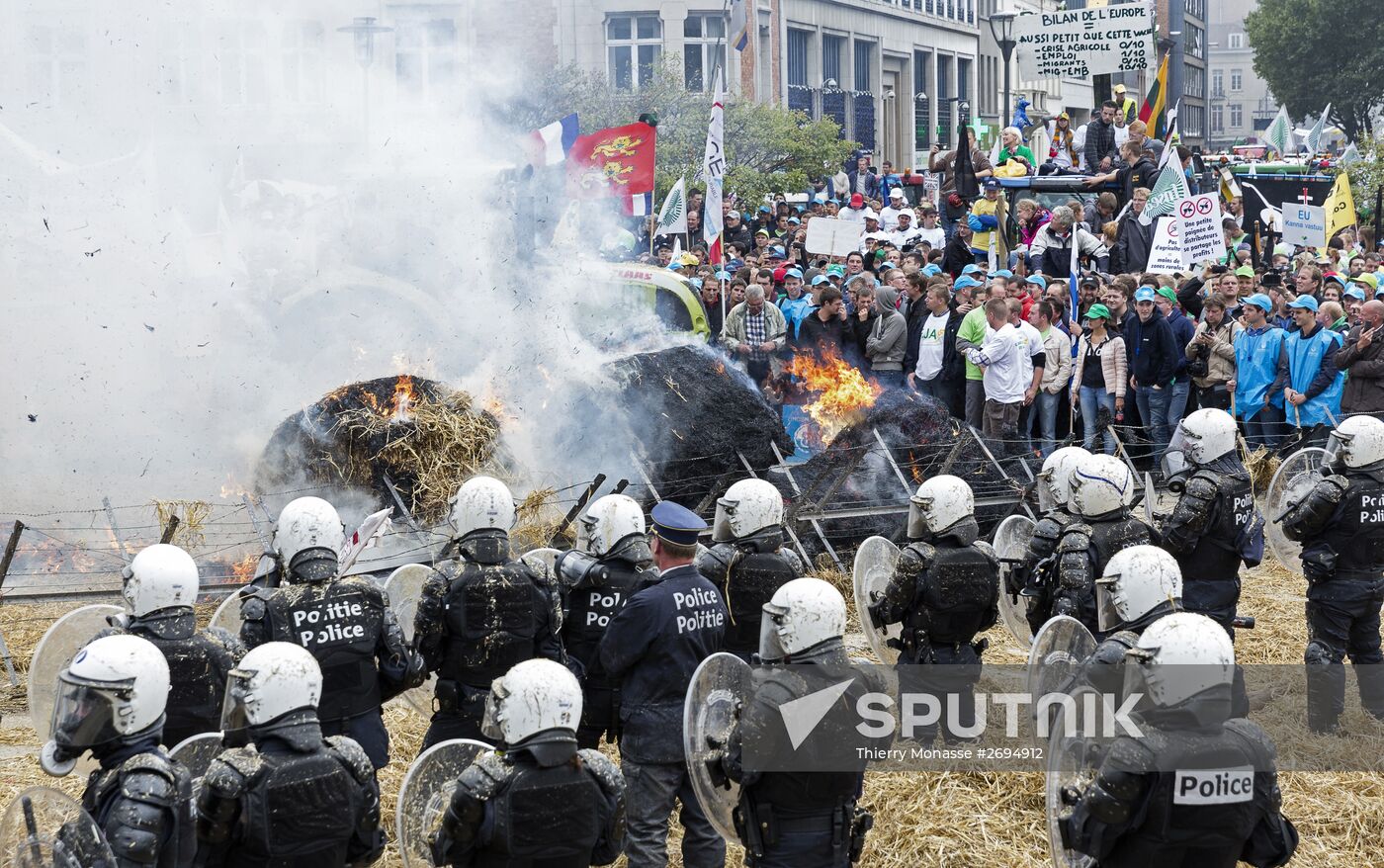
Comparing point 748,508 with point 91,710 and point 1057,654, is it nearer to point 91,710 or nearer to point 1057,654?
point 1057,654

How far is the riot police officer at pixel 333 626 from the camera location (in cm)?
597

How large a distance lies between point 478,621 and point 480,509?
487 mm

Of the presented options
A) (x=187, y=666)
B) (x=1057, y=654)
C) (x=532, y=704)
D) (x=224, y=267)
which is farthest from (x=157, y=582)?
(x=224, y=267)

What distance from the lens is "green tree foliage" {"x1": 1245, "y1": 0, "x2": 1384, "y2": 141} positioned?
58.5 m

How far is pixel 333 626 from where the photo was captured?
19.6 ft

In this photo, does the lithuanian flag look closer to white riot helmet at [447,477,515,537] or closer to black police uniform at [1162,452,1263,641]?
black police uniform at [1162,452,1263,641]

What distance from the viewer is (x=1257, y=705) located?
8.45m

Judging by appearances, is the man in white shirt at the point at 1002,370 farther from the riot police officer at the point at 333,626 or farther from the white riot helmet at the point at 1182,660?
the white riot helmet at the point at 1182,660

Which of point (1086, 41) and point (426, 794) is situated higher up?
point (1086, 41)

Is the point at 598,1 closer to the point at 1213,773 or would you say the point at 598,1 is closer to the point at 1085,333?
the point at 1085,333

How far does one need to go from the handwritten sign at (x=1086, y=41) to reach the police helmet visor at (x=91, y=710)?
67.4 feet

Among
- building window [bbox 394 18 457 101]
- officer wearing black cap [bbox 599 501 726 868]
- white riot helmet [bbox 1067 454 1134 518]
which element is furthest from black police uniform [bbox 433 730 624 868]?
building window [bbox 394 18 457 101]

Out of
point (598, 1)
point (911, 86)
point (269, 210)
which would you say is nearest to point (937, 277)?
point (269, 210)

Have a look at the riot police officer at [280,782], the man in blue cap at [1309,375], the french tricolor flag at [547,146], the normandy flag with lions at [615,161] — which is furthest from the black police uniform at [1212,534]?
the normandy flag with lions at [615,161]
